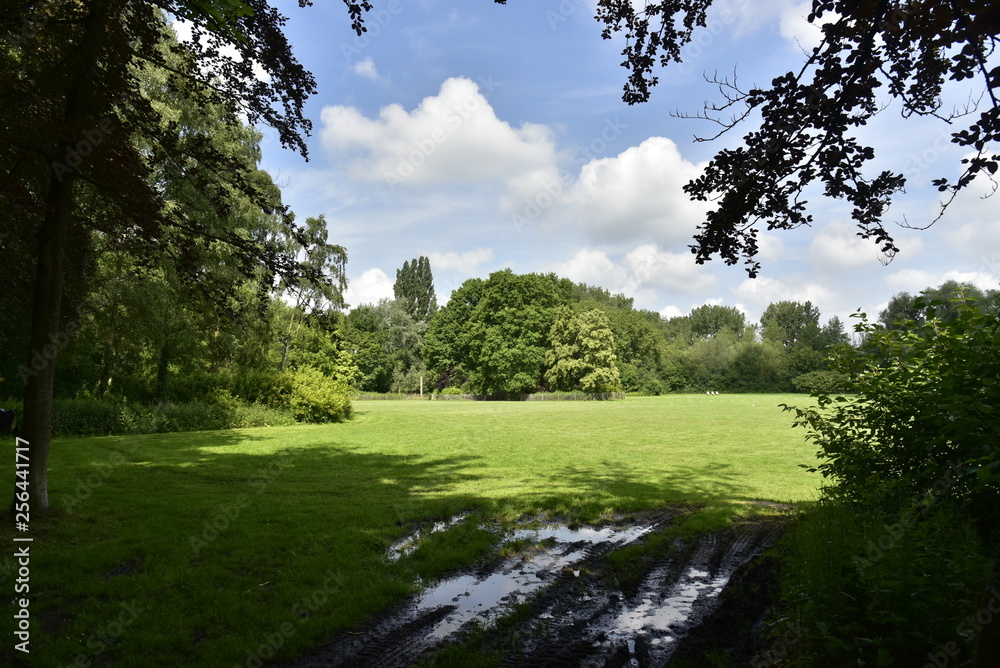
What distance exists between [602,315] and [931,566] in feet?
202

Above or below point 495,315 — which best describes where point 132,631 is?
below

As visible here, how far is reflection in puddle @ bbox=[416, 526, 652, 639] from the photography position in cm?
513

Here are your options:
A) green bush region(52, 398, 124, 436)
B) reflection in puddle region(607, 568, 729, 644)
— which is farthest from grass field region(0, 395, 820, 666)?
reflection in puddle region(607, 568, 729, 644)

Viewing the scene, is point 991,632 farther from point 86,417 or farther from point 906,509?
point 86,417

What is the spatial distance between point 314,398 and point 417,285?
6300 centimetres

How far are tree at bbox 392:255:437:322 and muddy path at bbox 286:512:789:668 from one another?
270 feet

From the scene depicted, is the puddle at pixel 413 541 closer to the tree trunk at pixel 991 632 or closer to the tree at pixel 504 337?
the tree trunk at pixel 991 632

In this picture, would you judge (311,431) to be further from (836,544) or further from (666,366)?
(666,366)

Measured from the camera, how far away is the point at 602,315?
212 ft

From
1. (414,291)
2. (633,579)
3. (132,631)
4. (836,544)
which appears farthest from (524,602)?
(414,291)

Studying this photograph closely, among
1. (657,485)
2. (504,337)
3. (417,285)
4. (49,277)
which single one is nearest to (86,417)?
(49,277)

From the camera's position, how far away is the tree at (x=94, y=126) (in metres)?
6.36

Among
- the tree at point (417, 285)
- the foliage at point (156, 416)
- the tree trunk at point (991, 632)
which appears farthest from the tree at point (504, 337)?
the tree trunk at point (991, 632)

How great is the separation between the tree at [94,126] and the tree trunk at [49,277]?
1 centimetres
